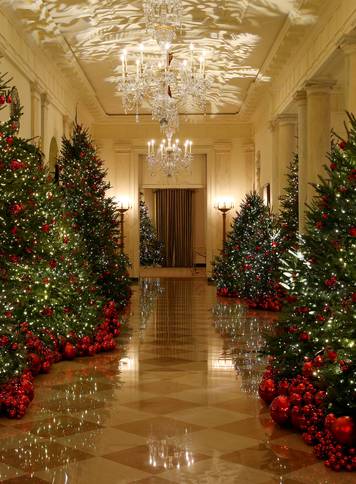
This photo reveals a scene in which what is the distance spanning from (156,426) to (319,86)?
329 inches

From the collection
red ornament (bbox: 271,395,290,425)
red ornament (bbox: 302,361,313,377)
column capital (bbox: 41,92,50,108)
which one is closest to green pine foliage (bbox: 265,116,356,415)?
red ornament (bbox: 302,361,313,377)

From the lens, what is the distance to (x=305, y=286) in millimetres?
5934

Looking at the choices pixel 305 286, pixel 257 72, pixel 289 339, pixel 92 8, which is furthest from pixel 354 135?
pixel 257 72

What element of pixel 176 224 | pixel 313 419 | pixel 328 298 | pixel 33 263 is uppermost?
pixel 176 224

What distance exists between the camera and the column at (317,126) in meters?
12.3

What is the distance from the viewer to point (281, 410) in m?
5.35

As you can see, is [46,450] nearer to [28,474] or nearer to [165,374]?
[28,474]

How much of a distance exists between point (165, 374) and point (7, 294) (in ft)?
6.99

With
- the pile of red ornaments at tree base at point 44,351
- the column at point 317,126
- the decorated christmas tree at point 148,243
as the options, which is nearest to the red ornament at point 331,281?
Result: the pile of red ornaments at tree base at point 44,351

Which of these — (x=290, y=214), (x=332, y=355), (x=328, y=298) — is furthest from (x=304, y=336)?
(x=290, y=214)

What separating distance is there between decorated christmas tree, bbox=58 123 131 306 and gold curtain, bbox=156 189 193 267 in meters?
16.4

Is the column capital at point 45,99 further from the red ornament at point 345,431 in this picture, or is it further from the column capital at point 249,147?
the red ornament at point 345,431

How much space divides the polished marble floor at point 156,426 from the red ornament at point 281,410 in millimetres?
77

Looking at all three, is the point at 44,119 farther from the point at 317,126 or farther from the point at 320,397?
the point at 320,397
